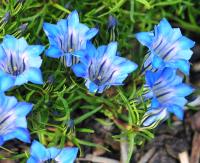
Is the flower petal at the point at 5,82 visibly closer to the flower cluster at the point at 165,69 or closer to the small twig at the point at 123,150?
the flower cluster at the point at 165,69

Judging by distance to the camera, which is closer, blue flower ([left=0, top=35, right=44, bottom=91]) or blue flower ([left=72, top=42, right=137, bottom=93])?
blue flower ([left=0, top=35, right=44, bottom=91])

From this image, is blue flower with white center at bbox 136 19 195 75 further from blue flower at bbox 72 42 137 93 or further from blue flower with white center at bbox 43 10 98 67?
blue flower with white center at bbox 43 10 98 67

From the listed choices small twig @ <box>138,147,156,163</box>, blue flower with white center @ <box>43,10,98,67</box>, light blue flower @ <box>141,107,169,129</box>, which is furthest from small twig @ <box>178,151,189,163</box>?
blue flower with white center @ <box>43,10,98,67</box>

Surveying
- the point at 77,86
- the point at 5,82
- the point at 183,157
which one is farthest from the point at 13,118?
the point at 183,157

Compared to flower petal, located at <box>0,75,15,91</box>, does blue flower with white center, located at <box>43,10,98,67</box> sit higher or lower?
higher

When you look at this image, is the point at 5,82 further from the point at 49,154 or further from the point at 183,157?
the point at 183,157

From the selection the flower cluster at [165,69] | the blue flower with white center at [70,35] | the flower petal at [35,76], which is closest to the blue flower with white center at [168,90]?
the flower cluster at [165,69]

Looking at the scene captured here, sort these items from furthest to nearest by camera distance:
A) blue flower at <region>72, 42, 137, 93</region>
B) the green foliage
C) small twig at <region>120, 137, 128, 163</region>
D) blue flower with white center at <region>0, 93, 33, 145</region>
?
small twig at <region>120, 137, 128, 163</region> → the green foliage → blue flower at <region>72, 42, 137, 93</region> → blue flower with white center at <region>0, 93, 33, 145</region>

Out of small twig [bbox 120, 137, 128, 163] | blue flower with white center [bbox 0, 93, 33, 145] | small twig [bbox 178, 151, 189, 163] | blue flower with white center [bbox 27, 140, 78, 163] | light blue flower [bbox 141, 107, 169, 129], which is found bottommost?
small twig [bbox 178, 151, 189, 163]

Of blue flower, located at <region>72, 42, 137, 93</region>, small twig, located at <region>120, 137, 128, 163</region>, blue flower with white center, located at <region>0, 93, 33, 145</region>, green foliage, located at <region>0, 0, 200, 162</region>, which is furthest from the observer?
small twig, located at <region>120, 137, 128, 163</region>
